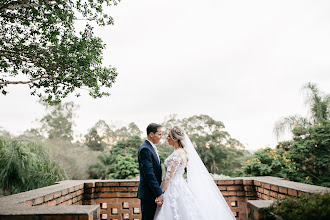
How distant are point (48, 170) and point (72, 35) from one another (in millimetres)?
4540

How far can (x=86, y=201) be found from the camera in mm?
3543

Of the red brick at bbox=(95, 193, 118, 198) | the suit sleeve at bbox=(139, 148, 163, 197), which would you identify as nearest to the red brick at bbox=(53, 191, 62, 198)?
the red brick at bbox=(95, 193, 118, 198)

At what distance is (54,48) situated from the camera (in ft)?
11.3

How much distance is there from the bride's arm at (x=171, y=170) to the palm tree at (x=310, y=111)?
850 cm

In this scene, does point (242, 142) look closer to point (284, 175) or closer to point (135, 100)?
point (135, 100)

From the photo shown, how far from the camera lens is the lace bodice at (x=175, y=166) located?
8.41ft

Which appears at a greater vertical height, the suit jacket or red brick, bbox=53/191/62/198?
the suit jacket

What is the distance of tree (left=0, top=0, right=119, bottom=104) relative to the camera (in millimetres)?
3426

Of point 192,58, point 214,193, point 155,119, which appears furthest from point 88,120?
point 214,193

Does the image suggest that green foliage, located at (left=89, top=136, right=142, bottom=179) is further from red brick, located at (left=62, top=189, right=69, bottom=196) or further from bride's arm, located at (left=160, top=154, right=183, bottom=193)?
bride's arm, located at (left=160, top=154, right=183, bottom=193)

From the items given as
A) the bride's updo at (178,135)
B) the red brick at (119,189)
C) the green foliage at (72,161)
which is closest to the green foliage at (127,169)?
the green foliage at (72,161)

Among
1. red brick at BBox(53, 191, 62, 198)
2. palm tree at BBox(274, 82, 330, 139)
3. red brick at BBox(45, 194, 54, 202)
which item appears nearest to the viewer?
red brick at BBox(45, 194, 54, 202)

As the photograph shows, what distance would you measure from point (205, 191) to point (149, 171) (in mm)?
915

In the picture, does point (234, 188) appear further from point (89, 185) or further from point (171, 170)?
point (89, 185)
